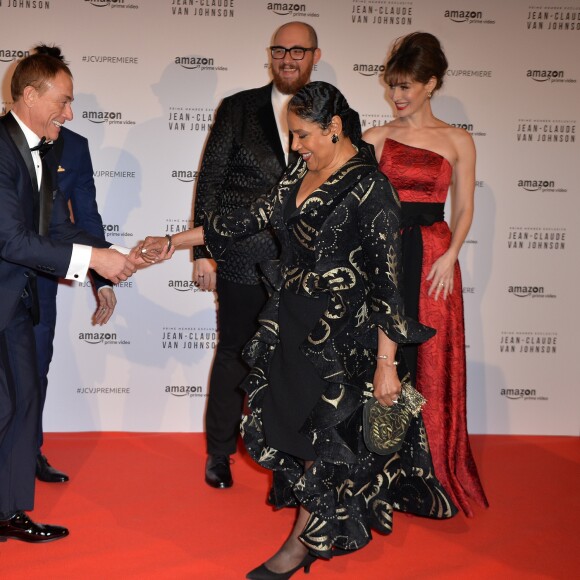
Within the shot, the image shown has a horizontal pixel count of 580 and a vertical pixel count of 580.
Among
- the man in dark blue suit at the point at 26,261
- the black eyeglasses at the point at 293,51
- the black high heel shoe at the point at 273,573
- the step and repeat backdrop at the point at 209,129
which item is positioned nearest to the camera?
the black high heel shoe at the point at 273,573

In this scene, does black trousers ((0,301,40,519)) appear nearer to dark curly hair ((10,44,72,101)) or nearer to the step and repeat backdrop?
dark curly hair ((10,44,72,101))

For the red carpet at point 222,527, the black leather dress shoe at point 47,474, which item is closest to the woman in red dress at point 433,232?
the red carpet at point 222,527

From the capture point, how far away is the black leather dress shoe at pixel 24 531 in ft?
9.72

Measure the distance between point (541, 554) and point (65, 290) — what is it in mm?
2711

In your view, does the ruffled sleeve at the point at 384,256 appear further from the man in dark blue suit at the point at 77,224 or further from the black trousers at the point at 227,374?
the man in dark blue suit at the point at 77,224

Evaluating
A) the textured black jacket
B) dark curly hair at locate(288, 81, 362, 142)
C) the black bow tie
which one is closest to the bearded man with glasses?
the textured black jacket

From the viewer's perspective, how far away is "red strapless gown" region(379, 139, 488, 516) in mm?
3381

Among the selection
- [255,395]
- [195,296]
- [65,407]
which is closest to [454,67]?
[195,296]

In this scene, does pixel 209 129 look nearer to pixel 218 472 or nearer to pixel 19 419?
pixel 218 472

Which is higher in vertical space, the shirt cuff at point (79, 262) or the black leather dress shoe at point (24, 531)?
the shirt cuff at point (79, 262)

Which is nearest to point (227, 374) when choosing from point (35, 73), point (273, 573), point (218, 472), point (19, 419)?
point (218, 472)

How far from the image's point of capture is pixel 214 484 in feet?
11.9

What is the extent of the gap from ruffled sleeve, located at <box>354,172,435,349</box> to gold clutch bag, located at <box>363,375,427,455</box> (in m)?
0.23

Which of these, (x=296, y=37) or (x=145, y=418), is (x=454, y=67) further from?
(x=145, y=418)
